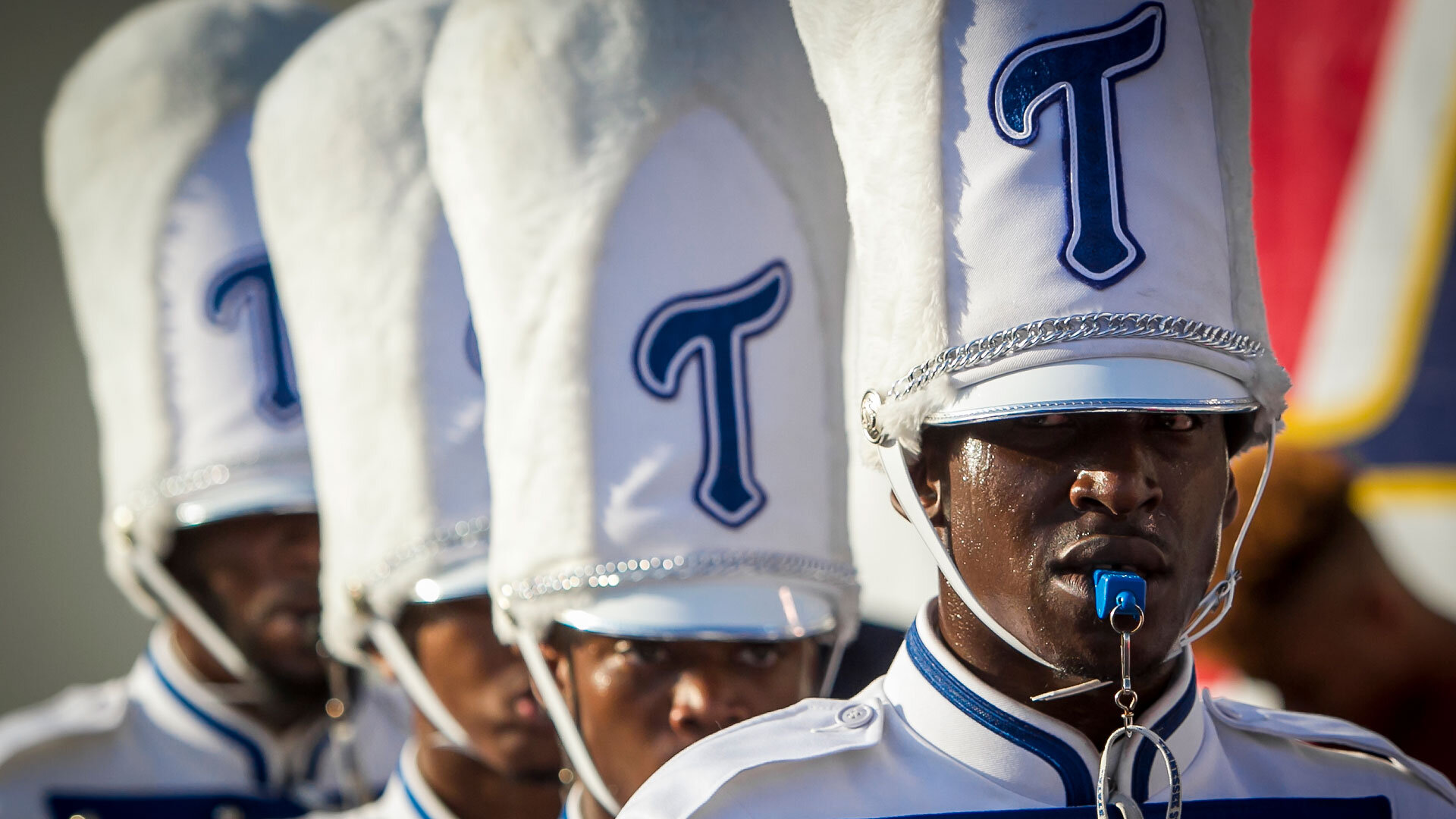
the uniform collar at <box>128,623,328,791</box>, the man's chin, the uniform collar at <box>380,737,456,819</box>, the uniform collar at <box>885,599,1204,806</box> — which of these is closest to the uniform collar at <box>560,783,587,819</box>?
the uniform collar at <box>380,737,456,819</box>

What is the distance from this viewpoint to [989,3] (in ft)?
5.57

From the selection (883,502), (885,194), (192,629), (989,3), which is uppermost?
(989,3)

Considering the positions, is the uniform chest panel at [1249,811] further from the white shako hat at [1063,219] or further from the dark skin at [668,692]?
the dark skin at [668,692]

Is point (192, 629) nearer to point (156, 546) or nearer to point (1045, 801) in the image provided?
point (156, 546)

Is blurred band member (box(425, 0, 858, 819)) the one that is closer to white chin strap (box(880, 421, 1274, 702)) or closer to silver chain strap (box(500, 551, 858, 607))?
silver chain strap (box(500, 551, 858, 607))

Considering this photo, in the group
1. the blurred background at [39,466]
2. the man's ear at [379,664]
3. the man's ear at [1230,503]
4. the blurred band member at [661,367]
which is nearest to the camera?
the man's ear at [1230,503]

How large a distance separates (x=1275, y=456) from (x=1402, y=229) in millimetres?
1521

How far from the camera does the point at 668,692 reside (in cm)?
230

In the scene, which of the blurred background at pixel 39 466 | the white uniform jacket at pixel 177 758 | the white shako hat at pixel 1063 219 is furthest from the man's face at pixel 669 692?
the blurred background at pixel 39 466

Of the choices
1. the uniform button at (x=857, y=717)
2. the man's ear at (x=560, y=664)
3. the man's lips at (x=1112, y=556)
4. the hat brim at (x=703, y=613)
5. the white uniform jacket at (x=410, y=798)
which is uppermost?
the man's lips at (x=1112, y=556)

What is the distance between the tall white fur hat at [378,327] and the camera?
3008 mm

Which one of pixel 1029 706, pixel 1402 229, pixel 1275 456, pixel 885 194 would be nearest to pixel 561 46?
pixel 885 194

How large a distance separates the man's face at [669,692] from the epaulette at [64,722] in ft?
7.94

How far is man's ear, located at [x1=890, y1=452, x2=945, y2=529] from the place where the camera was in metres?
1.74
